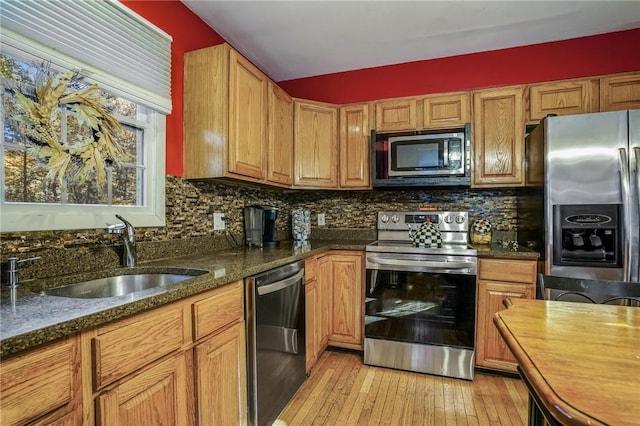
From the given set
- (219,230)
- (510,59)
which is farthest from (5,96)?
(510,59)

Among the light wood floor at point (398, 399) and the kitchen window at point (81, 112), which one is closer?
the kitchen window at point (81, 112)

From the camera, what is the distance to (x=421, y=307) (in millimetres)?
2307

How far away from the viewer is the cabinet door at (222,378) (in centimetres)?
123

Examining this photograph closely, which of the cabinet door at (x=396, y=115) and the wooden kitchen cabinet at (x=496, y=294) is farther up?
the cabinet door at (x=396, y=115)

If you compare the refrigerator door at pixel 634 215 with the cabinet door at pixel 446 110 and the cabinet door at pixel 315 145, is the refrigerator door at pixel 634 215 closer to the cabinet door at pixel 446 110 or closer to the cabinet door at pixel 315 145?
the cabinet door at pixel 446 110

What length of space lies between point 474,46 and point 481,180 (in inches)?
45.8

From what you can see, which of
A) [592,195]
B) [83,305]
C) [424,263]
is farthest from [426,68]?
[83,305]

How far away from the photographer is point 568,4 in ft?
6.83

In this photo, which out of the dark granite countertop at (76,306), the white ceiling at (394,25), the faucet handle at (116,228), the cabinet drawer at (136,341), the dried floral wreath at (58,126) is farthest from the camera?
the white ceiling at (394,25)

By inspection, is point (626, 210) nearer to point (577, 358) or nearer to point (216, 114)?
point (577, 358)

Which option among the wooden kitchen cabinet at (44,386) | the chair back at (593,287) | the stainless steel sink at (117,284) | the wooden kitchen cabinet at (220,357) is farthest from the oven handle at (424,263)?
the wooden kitchen cabinet at (44,386)

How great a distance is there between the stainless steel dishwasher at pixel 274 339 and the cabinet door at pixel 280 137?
0.85m

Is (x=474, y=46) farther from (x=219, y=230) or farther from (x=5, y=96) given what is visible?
(x=5, y=96)

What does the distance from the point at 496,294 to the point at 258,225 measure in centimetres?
182
